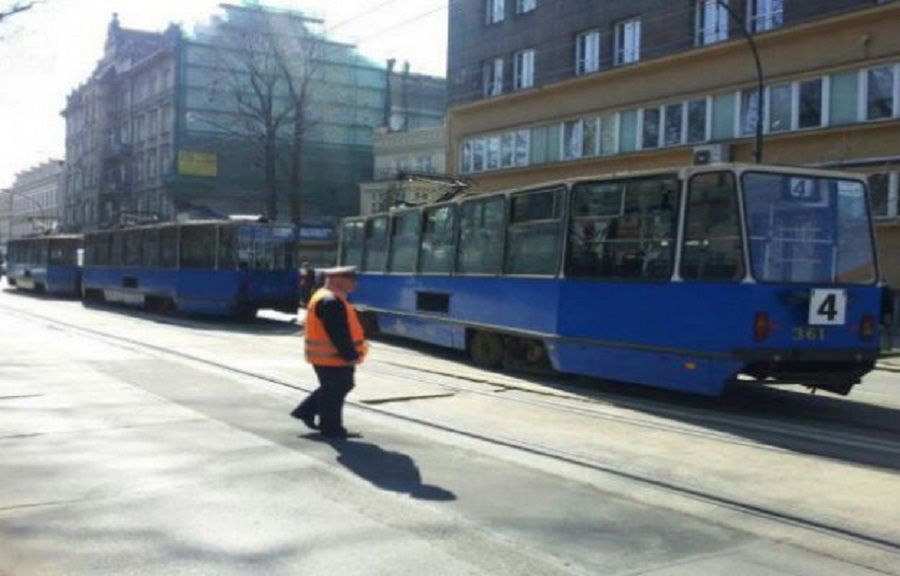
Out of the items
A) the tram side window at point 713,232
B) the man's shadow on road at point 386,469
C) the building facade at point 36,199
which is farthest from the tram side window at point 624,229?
the building facade at point 36,199

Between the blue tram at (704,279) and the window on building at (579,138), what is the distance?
2342 cm

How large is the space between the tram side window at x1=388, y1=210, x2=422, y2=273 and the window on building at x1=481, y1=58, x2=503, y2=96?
23.8 meters

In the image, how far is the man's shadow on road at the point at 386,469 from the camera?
7043 mm

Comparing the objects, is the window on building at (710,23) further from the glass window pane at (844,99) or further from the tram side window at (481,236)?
the tram side window at (481,236)

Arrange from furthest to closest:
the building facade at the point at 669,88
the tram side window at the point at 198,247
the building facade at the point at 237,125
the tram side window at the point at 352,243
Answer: the building facade at the point at 237,125
the tram side window at the point at 198,247
the building facade at the point at 669,88
the tram side window at the point at 352,243

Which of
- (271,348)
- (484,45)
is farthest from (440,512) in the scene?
(484,45)

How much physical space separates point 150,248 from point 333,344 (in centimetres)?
2446

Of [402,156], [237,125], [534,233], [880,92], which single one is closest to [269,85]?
[402,156]

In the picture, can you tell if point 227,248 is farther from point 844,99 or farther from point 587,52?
point 844,99

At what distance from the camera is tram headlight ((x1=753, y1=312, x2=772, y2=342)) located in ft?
35.1

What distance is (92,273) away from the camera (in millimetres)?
37812

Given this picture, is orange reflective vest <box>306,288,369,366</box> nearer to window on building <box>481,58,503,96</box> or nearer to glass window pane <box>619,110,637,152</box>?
glass window pane <box>619,110,637,152</box>

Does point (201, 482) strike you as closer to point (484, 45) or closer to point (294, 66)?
point (484, 45)

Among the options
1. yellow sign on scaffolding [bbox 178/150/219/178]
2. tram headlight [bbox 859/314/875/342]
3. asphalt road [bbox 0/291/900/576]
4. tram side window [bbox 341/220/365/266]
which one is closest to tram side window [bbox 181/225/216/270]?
tram side window [bbox 341/220/365/266]
